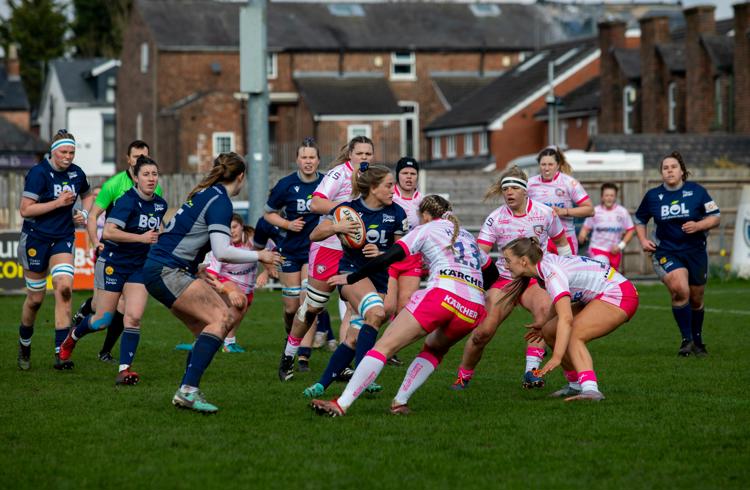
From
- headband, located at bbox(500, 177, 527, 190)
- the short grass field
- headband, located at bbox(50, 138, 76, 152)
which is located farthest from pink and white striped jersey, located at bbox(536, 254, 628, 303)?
headband, located at bbox(50, 138, 76, 152)

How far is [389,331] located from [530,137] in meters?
57.8

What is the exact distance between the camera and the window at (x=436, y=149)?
72875 millimetres

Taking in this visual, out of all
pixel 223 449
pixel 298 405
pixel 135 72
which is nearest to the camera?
pixel 223 449

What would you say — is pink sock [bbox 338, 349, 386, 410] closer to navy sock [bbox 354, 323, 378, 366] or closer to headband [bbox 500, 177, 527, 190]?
navy sock [bbox 354, 323, 378, 366]

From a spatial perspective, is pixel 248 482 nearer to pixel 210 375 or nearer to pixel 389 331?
pixel 389 331

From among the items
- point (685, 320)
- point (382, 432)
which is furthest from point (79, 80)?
point (382, 432)

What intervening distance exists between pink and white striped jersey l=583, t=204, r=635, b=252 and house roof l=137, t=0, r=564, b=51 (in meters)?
49.7

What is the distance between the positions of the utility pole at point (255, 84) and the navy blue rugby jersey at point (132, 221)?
574 inches

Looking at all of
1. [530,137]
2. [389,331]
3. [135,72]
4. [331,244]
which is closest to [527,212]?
[331,244]

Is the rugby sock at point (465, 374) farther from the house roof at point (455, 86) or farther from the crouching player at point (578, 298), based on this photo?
the house roof at point (455, 86)

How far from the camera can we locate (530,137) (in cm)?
6694

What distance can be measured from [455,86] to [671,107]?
23.0m

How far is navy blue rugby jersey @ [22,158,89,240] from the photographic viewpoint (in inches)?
520

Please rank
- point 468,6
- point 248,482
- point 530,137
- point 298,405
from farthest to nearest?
point 468,6
point 530,137
point 298,405
point 248,482
